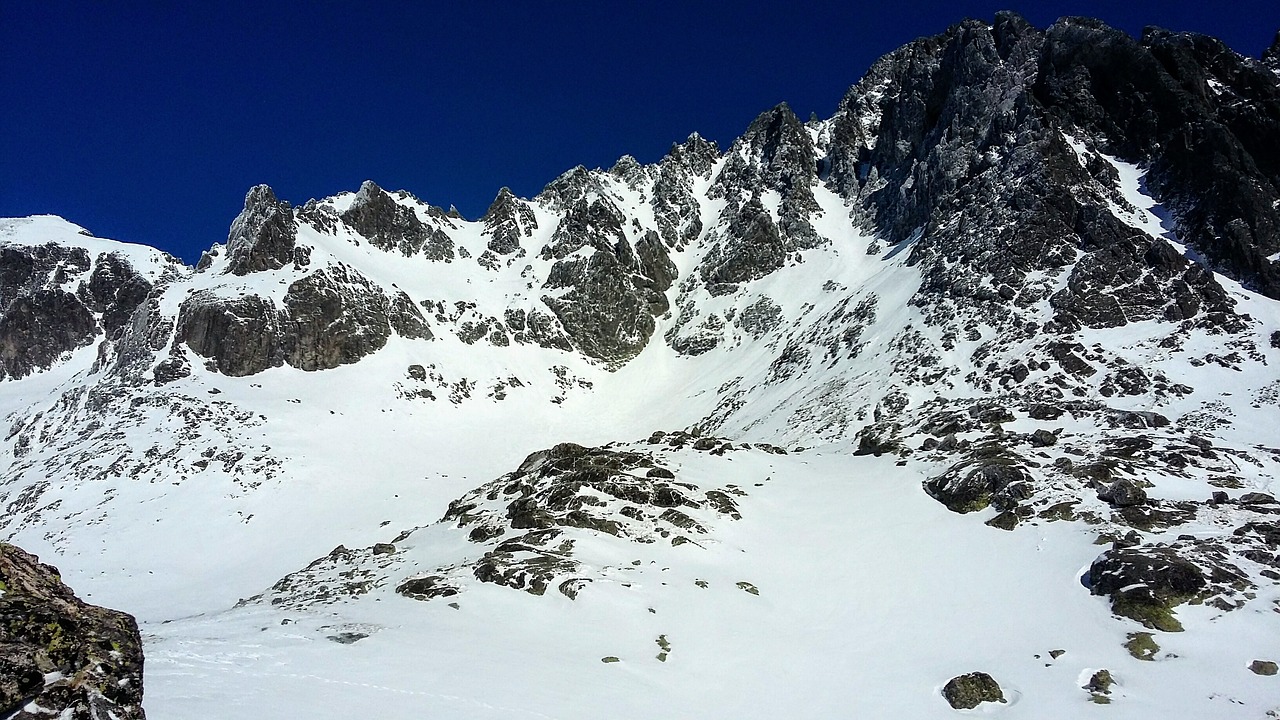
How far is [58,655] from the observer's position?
6586mm

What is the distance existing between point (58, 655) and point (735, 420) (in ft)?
200

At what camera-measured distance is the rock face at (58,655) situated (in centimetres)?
612

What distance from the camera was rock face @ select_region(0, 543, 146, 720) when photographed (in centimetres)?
612

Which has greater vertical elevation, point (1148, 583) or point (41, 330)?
point (41, 330)

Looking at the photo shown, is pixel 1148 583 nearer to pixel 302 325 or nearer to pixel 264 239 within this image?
pixel 302 325

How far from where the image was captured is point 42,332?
97.2 meters

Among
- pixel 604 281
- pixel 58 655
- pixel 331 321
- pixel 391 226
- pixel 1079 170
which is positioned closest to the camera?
pixel 58 655

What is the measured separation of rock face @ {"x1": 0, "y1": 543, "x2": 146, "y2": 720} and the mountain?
2.31m

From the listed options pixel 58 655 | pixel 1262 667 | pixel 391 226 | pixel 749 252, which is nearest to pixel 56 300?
pixel 391 226

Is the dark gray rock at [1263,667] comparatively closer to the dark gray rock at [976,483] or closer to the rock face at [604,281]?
the dark gray rock at [976,483]

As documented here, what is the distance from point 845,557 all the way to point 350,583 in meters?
17.3

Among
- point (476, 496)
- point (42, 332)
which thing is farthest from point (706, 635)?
point (42, 332)

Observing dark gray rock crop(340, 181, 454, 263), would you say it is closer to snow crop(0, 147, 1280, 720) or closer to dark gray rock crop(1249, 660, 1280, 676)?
snow crop(0, 147, 1280, 720)

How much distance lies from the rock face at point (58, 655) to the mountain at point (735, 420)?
7.58ft
